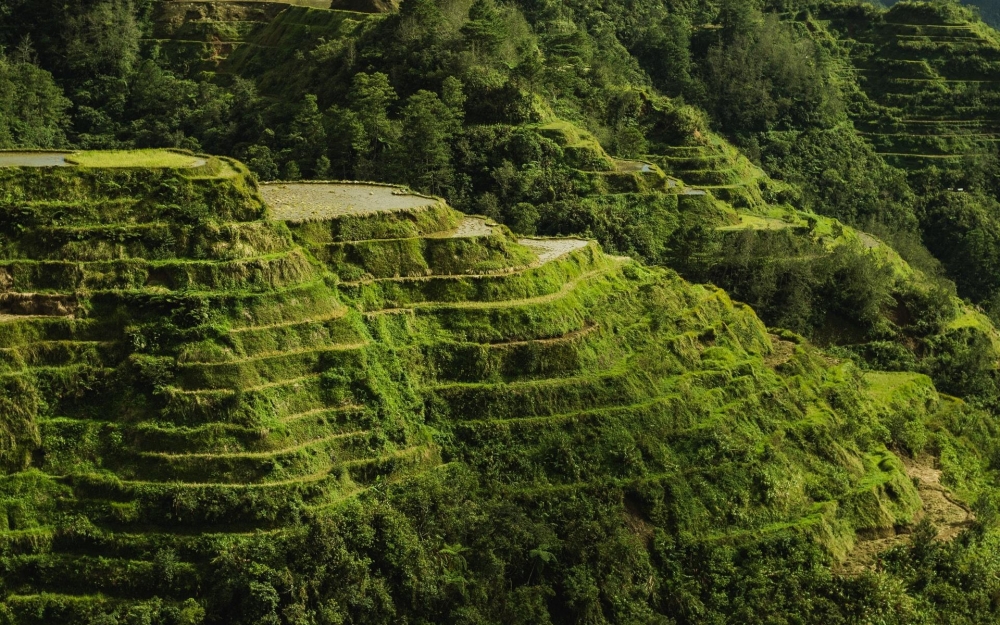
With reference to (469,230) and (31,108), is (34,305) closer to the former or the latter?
(469,230)

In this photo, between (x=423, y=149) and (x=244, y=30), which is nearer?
(x=423, y=149)

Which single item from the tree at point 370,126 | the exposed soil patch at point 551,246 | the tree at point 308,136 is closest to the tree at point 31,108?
the tree at point 308,136

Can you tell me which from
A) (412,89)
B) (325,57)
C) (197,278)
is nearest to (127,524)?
(197,278)

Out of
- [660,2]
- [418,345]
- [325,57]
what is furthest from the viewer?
[660,2]

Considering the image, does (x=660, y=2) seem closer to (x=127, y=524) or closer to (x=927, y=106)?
(x=927, y=106)

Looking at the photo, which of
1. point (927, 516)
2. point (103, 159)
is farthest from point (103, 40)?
point (927, 516)

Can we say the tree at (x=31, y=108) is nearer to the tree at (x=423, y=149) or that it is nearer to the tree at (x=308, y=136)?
the tree at (x=308, y=136)

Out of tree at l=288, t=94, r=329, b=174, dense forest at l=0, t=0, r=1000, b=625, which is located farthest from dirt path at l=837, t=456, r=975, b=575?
tree at l=288, t=94, r=329, b=174
